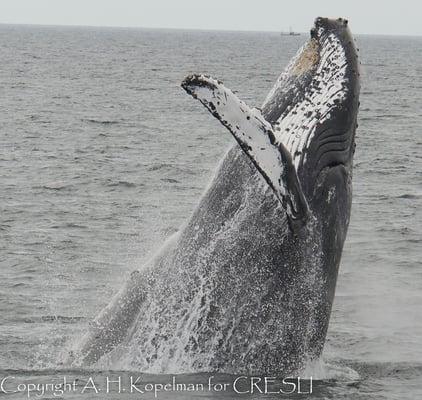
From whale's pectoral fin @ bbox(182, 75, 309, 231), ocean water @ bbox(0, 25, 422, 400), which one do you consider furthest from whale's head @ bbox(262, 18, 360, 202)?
ocean water @ bbox(0, 25, 422, 400)

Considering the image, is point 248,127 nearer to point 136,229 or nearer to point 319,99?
point 319,99

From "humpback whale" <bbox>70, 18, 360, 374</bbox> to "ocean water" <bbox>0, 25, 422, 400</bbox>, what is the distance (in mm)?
323

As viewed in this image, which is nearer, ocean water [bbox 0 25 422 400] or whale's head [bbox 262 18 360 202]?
whale's head [bbox 262 18 360 202]

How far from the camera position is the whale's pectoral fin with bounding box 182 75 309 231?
24.3ft

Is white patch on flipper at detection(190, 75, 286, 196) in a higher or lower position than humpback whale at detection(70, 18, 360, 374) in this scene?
higher

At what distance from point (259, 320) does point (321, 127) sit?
5.47 ft

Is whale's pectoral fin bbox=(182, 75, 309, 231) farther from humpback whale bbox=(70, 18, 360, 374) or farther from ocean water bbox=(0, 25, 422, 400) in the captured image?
ocean water bbox=(0, 25, 422, 400)

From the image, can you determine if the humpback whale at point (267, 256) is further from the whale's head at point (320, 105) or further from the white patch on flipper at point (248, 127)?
the white patch on flipper at point (248, 127)

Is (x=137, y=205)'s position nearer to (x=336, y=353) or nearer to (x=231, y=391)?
(x=336, y=353)

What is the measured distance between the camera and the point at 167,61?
369 feet

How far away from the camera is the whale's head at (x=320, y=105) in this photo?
326 inches

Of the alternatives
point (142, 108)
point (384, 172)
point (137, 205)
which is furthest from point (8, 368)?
point (142, 108)

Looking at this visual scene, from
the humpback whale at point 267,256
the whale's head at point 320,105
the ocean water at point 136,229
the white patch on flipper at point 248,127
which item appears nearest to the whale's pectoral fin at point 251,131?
the white patch on flipper at point 248,127

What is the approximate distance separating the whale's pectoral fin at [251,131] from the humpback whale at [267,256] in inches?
13.5
